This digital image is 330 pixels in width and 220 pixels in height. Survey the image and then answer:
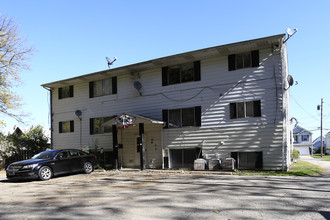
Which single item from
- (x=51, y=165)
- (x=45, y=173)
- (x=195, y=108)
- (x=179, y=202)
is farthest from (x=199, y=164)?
(x=179, y=202)

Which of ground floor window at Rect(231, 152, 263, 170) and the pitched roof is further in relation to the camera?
ground floor window at Rect(231, 152, 263, 170)

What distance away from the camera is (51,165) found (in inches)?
537

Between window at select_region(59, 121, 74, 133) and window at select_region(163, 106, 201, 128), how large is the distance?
27.5 feet

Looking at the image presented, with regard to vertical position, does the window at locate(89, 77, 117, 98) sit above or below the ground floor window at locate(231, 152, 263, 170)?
above

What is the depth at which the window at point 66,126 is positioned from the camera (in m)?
21.9

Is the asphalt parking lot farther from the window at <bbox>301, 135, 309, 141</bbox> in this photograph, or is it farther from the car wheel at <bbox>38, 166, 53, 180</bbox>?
the window at <bbox>301, 135, 309, 141</bbox>

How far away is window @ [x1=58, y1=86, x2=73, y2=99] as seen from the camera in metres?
22.2

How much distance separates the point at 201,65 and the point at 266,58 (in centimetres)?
351

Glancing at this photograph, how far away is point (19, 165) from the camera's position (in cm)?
1309

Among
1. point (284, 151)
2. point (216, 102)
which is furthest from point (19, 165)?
point (284, 151)

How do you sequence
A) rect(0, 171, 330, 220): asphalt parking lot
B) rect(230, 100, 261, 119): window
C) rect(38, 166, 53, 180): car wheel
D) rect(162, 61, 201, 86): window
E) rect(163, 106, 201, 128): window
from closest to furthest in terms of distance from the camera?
rect(0, 171, 330, 220): asphalt parking lot → rect(38, 166, 53, 180): car wheel → rect(230, 100, 261, 119): window → rect(163, 106, 201, 128): window → rect(162, 61, 201, 86): window

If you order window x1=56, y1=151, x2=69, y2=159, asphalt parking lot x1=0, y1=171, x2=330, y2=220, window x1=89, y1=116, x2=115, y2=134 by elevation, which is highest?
window x1=89, y1=116, x2=115, y2=134

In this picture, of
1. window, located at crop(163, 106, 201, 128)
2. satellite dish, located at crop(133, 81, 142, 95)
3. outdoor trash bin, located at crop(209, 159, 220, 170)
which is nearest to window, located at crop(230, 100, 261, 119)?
window, located at crop(163, 106, 201, 128)

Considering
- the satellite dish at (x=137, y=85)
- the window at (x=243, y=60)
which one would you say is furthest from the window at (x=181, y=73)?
the window at (x=243, y=60)
